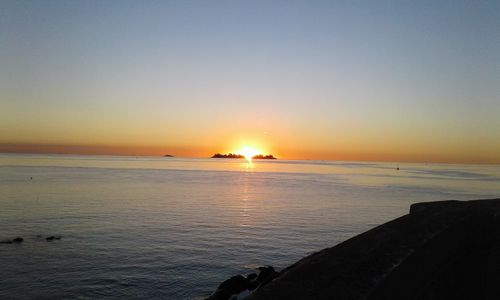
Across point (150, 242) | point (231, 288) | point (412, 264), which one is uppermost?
point (412, 264)

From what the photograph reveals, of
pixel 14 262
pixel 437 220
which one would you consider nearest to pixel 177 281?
pixel 14 262

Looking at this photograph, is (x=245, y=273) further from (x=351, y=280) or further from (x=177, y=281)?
(x=351, y=280)

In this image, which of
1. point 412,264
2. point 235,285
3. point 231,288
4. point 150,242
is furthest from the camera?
point 150,242

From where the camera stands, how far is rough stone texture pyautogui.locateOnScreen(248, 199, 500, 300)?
3480 millimetres

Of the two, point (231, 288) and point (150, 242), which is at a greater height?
point (231, 288)

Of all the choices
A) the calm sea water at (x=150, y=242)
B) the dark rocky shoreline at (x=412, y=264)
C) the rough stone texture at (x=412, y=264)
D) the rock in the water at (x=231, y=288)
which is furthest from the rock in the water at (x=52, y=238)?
the rough stone texture at (x=412, y=264)

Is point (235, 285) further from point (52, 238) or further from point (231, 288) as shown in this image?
point (52, 238)

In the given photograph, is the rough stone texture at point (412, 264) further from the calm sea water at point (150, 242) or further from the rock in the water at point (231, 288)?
the calm sea water at point (150, 242)

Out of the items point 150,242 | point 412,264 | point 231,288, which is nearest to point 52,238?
point 150,242

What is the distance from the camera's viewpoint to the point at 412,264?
4.08 m

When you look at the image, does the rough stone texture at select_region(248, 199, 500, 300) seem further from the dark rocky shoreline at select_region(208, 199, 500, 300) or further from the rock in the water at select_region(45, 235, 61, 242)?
the rock in the water at select_region(45, 235, 61, 242)

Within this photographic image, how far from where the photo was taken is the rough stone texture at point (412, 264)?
3.48 meters

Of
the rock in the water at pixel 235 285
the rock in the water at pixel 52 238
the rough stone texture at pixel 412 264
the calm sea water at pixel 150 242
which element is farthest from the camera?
the rock in the water at pixel 52 238

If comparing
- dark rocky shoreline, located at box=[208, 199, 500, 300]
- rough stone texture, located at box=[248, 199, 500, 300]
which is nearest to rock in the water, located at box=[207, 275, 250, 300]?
dark rocky shoreline, located at box=[208, 199, 500, 300]
